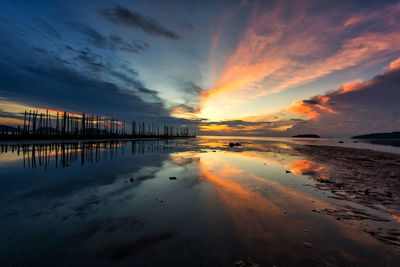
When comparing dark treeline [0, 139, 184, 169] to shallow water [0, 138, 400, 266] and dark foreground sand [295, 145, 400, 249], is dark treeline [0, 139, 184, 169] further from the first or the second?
dark foreground sand [295, 145, 400, 249]

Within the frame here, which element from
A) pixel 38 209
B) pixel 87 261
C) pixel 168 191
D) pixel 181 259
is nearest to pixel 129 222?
pixel 87 261

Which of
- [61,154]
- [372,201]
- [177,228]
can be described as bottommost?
[372,201]

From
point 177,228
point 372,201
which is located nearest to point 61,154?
point 177,228

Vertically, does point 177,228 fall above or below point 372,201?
above

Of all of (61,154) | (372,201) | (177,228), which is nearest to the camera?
(177,228)

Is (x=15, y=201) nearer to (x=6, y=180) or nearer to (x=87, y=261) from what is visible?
(x=6, y=180)

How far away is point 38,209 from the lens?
7.65m

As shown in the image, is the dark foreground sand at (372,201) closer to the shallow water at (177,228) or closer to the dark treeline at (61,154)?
the shallow water at (177,228)

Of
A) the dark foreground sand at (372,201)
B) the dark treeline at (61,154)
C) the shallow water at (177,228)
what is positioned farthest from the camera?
the dark treeline at (61,154)

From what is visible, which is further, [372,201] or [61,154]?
[61,154]

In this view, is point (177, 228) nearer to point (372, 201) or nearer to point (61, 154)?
point (372, 201)

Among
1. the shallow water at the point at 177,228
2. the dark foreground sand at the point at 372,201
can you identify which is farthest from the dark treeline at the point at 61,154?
the dark foreground sand at the point at 372,201

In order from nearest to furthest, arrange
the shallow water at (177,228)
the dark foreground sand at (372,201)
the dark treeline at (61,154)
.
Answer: the shallow water at (177,228) < the dark foreground sand at (372,201) < the dark treeline at (61,154)

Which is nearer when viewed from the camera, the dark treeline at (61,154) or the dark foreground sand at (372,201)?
the dark foreground sand at (372,201)
